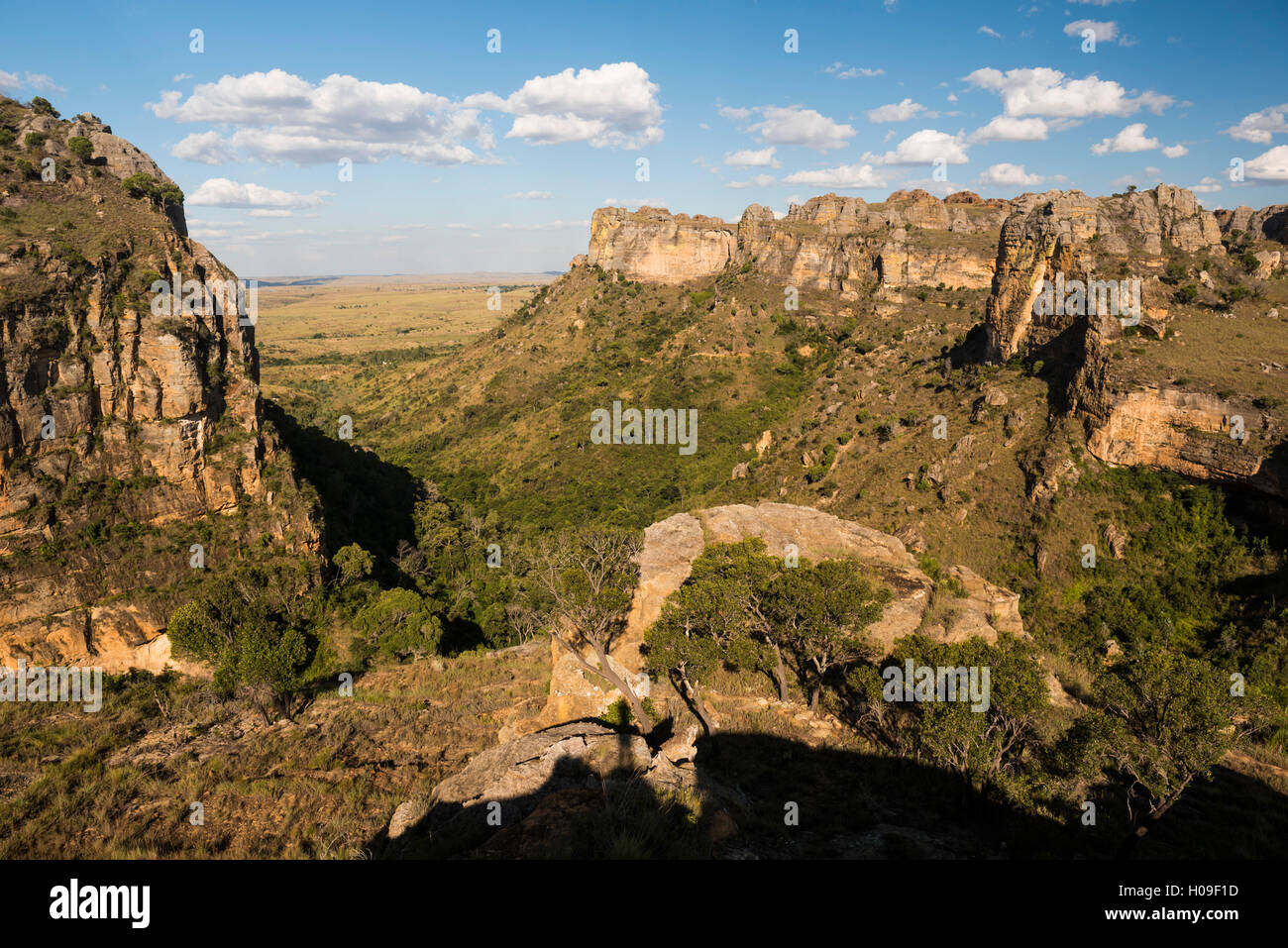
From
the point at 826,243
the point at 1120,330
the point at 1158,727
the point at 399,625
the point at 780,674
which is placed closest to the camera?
the point at 1158,727

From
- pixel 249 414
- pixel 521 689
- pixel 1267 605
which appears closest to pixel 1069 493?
pixel 1267 605

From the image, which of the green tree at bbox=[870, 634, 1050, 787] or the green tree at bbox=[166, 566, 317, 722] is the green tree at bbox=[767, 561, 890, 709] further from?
the green tree at bbox=[166, 566, 317, 722]

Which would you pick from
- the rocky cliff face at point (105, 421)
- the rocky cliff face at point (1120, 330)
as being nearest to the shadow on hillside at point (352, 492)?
the rocky cliff face at point (105, 421)

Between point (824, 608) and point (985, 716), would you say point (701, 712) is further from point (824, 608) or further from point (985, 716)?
point (985, 716)

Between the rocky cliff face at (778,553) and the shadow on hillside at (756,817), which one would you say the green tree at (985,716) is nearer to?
the shadow on hillside at (756,817)

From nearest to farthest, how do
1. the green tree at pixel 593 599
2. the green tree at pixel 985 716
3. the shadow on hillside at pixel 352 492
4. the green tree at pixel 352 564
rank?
the green tree at pixel 985 716 → the green tree at pixel 593 599 → the green tree at pixel 352 564 → the shadow on hillside at pixel 352 492

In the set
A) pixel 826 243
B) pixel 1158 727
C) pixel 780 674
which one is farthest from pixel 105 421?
pixel 826 243
